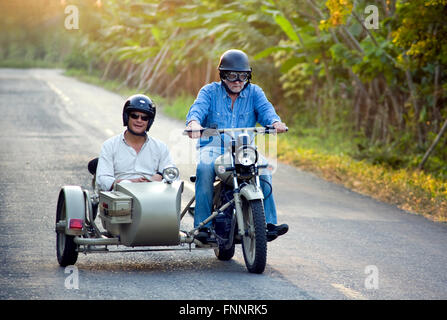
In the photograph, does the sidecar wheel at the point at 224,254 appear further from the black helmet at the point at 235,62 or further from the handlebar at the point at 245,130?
the black helmet at the point at 235,62

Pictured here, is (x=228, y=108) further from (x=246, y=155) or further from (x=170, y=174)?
(x=170, y=174)

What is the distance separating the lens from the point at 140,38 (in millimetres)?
41281

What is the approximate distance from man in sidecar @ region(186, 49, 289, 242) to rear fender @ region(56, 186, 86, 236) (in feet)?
3.35

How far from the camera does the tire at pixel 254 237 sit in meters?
7.00

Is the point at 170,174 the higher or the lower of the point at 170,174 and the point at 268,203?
the higher

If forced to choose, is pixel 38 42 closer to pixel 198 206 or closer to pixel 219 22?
pixel 219 22

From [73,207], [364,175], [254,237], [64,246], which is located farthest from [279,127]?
[364,175]

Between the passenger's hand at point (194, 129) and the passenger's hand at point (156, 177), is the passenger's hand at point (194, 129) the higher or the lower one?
the higher one

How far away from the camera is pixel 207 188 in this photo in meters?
7.63

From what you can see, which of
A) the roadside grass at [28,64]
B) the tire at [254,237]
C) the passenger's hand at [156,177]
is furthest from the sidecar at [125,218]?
the roadside grass at [28,64]

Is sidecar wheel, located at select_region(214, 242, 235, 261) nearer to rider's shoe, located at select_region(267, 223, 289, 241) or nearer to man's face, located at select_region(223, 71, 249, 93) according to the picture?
rider's shoe, located at select_region(267, 223, 289, 241)

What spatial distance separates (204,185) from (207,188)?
0.04 m

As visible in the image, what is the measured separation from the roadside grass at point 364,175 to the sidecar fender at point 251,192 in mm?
5045
